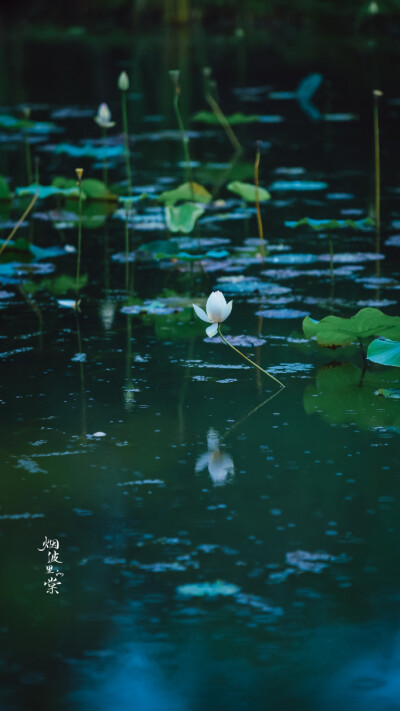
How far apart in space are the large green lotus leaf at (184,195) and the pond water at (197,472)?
11cm

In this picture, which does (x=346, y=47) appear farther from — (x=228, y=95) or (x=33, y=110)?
(x=33, y=110)

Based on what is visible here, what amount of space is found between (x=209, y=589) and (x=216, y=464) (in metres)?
0.46

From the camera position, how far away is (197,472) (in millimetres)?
2061

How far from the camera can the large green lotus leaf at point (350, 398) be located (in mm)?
2322

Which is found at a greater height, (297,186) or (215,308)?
(297,186)

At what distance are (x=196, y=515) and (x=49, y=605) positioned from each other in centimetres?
34

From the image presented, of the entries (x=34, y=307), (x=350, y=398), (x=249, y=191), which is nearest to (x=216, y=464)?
(x=350, y=398)

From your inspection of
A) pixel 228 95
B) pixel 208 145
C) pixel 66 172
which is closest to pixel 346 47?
pixel 228 95

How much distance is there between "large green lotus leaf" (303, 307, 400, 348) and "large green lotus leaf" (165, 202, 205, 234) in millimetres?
1196

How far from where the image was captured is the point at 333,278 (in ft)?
11.4

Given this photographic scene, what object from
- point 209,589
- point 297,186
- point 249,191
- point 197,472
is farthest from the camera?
point 297,186

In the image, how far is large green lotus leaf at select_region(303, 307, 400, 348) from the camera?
2.59m

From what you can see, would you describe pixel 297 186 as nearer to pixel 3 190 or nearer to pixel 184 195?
pixel 184 195

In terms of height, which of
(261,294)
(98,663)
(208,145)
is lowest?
(98,663)
